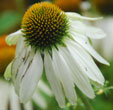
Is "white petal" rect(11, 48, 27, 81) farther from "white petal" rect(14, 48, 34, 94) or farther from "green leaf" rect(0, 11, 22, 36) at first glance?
"green leaf" rect(0, 11, 22, 36)

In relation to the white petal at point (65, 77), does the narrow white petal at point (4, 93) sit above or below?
below

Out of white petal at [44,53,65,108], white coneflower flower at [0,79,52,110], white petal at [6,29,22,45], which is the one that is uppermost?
white petal at [6,29,22,45]

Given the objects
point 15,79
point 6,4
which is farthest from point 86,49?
point 6,4

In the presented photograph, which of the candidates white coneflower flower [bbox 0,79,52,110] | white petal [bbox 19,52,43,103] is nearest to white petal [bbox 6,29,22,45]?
white petal [bbox 19,52,43,103]

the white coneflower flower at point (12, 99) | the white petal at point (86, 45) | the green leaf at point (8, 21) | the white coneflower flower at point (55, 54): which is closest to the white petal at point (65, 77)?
the white coneflower flower at point (55, 54)

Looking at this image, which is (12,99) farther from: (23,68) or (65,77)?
(65,77)

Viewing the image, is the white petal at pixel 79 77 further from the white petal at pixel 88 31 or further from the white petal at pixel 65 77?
the white petal at pixel 88 31

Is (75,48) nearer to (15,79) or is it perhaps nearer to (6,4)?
(15,79)
